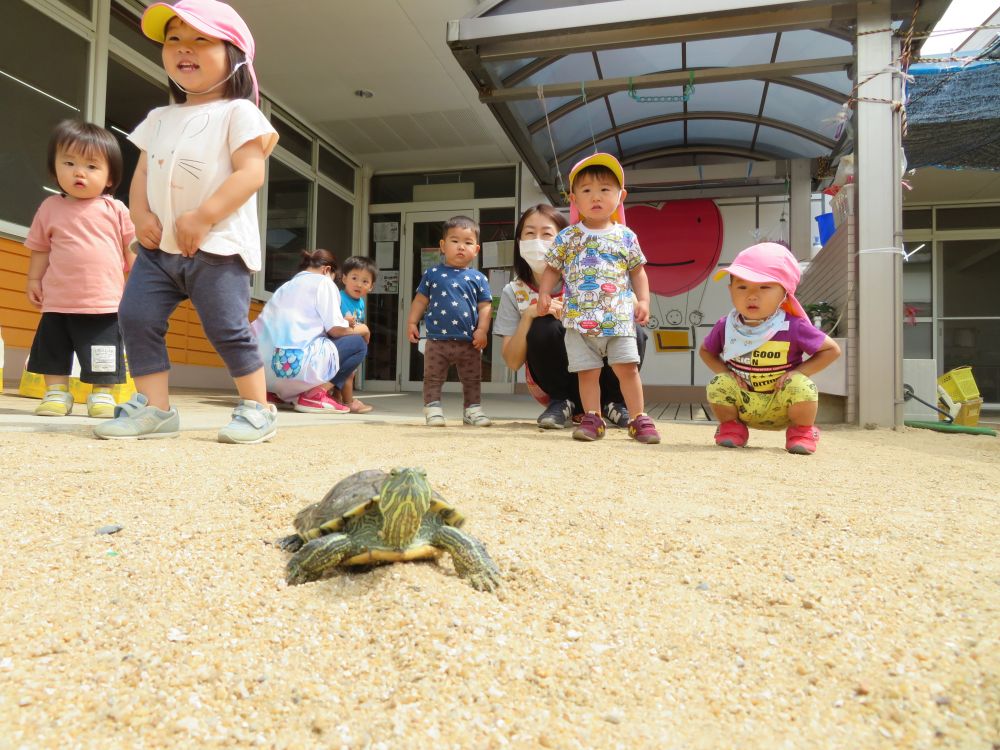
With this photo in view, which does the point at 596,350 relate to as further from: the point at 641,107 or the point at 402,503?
the point at 641,107

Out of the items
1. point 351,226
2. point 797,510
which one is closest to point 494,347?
point 351,226

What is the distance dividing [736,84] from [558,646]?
6.40 metres

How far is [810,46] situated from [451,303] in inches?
150

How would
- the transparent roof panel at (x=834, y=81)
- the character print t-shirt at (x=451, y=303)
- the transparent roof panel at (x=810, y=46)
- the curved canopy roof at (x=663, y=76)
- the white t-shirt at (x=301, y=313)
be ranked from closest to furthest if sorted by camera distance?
the character print t-shirt at (x=451, y=303)
the curved canopy roof at (x=663, y=76)
the white t-shirt at (x=301, y=313)
the transparent roof panel at (x=810, y=46)
the transparent roof panel at (x=834, y=81)

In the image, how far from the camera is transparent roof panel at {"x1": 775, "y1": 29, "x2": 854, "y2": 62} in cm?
498

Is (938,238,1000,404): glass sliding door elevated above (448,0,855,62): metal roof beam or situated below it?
below

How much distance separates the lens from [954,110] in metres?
4.94

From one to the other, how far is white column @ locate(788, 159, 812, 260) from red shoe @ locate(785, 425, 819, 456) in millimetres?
4502

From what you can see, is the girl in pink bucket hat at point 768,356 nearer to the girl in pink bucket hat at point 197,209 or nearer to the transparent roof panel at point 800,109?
the girl in pink bucket hat at point 197,209

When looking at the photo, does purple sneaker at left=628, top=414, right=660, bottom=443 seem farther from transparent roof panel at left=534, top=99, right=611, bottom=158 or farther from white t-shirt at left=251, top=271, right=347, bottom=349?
transparent roof panel at left=534, top=99, right=611, bottom=158

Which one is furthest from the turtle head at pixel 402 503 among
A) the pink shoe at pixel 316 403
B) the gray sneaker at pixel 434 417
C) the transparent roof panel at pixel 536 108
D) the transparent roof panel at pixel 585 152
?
the transparent roof panel at pixel 585 152

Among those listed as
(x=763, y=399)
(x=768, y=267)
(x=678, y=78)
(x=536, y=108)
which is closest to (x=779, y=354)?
(x=763, y=399)

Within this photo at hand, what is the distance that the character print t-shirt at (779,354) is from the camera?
2.94 m

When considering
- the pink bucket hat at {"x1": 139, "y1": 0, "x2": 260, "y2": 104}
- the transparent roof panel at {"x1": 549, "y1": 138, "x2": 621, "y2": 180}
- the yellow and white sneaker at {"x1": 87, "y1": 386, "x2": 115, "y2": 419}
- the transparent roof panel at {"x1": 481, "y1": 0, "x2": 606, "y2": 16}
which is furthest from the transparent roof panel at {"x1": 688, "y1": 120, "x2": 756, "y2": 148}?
the yellow and white sneaker at {"x1": 87, "y1": 386, "x2": 115, "y2": 419}
